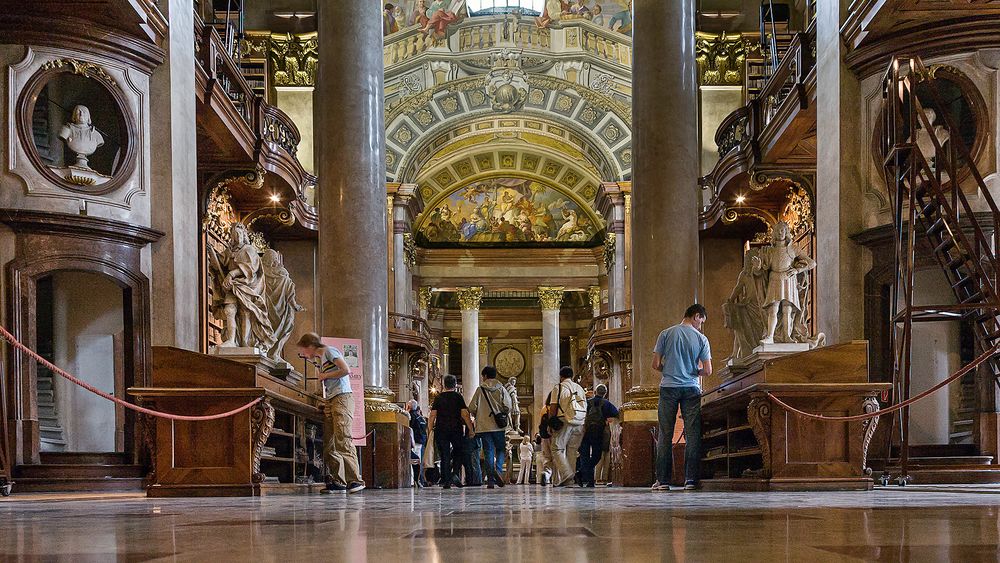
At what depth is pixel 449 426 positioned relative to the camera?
13711mm

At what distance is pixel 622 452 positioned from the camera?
44.0ft

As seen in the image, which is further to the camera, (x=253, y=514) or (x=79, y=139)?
(x=79, y=139)

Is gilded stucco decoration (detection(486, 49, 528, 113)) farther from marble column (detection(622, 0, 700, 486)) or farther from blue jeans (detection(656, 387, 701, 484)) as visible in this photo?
blue jeans (detection(656, 387, 701, 484))

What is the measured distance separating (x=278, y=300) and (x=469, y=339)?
2502 centimetres

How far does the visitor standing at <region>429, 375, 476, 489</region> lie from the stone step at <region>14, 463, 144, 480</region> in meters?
3.42

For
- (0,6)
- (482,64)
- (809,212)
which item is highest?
(482,64)

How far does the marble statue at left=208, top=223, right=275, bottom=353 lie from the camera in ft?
41.3

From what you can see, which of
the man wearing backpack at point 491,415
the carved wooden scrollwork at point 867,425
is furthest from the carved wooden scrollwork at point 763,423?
the man wearing backpack at point 491,415

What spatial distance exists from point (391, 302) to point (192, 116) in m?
19.9

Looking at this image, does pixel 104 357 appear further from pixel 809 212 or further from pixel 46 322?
pixel 809 212

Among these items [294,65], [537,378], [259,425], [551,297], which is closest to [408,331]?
[294,65]

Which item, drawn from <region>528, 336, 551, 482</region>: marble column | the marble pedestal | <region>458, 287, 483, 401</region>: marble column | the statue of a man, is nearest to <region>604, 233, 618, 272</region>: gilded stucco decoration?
<region>458, 287, 483, 401</region>: marble column

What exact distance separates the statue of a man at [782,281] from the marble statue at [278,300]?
5.66 m

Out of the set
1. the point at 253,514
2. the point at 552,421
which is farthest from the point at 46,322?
the point at 253,514
